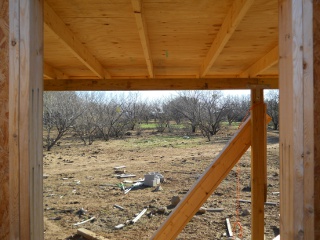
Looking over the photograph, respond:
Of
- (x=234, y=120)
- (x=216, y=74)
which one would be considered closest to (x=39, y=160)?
(x=216, y=74)

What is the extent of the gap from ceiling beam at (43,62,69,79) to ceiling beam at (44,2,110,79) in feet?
2.62

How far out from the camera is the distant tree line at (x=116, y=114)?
1905 centimetres

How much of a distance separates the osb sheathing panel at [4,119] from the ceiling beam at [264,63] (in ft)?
8.66

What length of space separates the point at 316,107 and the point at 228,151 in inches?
88.8

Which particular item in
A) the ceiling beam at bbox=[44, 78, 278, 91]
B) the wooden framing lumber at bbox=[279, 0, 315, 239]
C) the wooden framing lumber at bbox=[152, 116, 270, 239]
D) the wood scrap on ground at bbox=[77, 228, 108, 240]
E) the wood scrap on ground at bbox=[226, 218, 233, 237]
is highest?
the ceiling beam at bbox=[44, 78, 278, 91]

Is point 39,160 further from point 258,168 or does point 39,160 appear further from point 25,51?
point 258,168

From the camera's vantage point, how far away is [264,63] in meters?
3.51

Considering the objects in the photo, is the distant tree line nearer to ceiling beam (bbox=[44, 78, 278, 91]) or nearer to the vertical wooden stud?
ceiling beam (bbox=[44, 78, 278, 91])

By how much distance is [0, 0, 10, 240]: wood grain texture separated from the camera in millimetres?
1410

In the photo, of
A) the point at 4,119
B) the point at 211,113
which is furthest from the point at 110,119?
the point at 4,119

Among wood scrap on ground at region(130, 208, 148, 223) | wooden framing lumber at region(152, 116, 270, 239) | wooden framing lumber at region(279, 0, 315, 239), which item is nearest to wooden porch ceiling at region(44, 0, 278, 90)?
wooden framing lumber at region(279, 0, 315, 239)

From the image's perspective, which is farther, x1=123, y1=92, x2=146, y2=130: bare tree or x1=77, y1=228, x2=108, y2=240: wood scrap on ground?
x1=123, y1=92, x2=146, y2=130: bare tree

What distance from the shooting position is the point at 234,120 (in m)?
25.2

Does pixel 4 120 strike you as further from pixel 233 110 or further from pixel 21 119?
pixel 233 110
